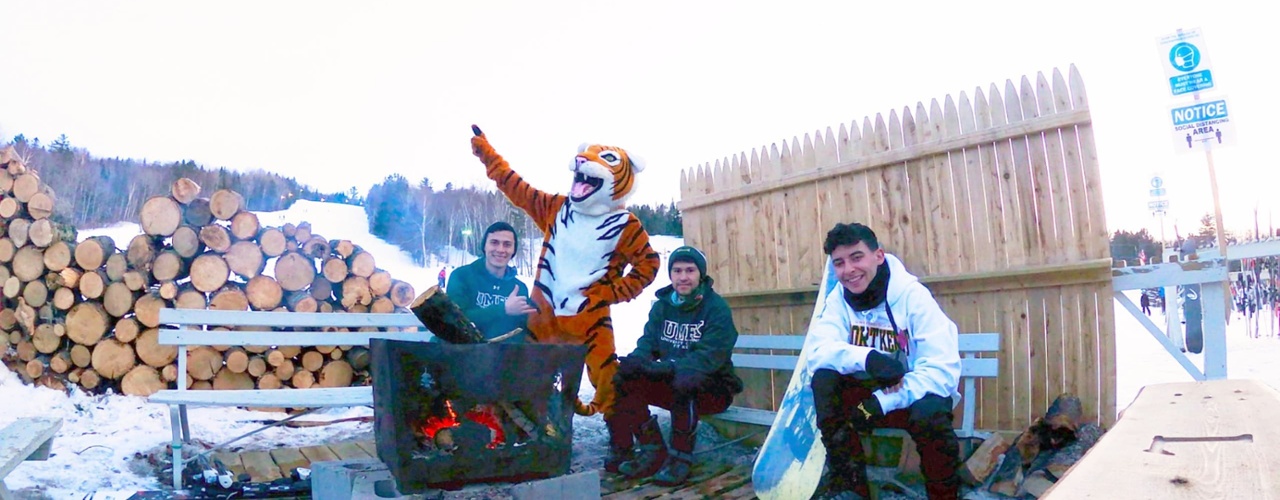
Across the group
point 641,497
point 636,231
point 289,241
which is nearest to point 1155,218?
point 636,231

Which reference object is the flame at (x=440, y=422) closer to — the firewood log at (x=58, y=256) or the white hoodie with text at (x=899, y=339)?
the white hoodie with text at (x=899, y=339)

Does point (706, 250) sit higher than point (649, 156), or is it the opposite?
point (649, 156)

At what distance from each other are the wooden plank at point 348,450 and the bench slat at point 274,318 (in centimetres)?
74

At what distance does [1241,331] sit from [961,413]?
1124 cm

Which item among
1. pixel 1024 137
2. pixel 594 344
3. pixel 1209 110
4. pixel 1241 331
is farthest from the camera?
pixel 1241 331

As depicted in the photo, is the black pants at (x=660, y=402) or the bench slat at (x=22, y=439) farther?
the black pants at (x=660, y=402)

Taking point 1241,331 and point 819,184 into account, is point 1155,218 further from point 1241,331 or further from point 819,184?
point 819,184

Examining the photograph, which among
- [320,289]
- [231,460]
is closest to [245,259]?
[320,289]

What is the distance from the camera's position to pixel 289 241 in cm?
551

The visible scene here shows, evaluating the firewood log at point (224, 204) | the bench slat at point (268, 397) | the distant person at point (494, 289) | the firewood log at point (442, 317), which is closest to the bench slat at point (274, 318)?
the bench slat at point (268, 397)

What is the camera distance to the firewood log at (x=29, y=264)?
16.2 feet

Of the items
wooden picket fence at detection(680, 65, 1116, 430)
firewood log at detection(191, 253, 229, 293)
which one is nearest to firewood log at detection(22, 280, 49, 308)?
firewood log at detection(191, 253, 229, 293)

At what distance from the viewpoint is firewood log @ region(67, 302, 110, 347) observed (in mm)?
4824

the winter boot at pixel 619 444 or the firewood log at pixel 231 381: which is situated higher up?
the firewood log at pixel 231 381
